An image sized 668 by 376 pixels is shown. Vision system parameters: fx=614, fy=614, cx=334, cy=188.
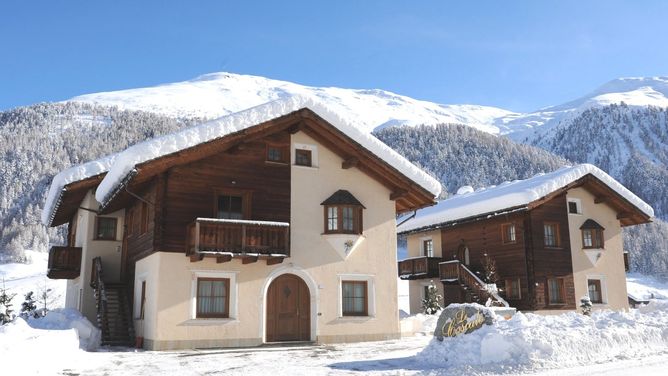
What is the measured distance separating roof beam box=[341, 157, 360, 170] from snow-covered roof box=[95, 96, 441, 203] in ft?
2.26

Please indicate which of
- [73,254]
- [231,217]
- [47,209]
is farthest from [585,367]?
[47,209]

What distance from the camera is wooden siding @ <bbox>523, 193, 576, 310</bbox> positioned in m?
30.0

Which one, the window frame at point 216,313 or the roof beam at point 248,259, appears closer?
the window frame at point 216,313

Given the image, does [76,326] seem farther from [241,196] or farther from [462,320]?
[462,320]

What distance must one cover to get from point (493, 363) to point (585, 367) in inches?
70.2

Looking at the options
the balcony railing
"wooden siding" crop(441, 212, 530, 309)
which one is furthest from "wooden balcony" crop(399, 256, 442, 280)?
the balcony railing

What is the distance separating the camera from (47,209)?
26.3 m

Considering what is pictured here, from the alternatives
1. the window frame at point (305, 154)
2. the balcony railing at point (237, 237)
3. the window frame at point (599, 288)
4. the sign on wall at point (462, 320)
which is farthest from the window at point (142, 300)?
the window frame at point (599, 288)

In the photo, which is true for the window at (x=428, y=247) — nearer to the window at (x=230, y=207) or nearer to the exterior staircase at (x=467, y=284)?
the exterior staircase at (x=467, y=284)

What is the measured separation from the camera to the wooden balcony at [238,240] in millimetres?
18641

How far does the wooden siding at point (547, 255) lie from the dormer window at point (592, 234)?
3.59 ft

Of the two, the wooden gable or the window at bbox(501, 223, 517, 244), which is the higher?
the wooden gable

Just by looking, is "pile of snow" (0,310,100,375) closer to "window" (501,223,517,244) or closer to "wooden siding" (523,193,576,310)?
"wooden siding" (523,193,576,310)

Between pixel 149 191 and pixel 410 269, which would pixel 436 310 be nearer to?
pixel 410 269
